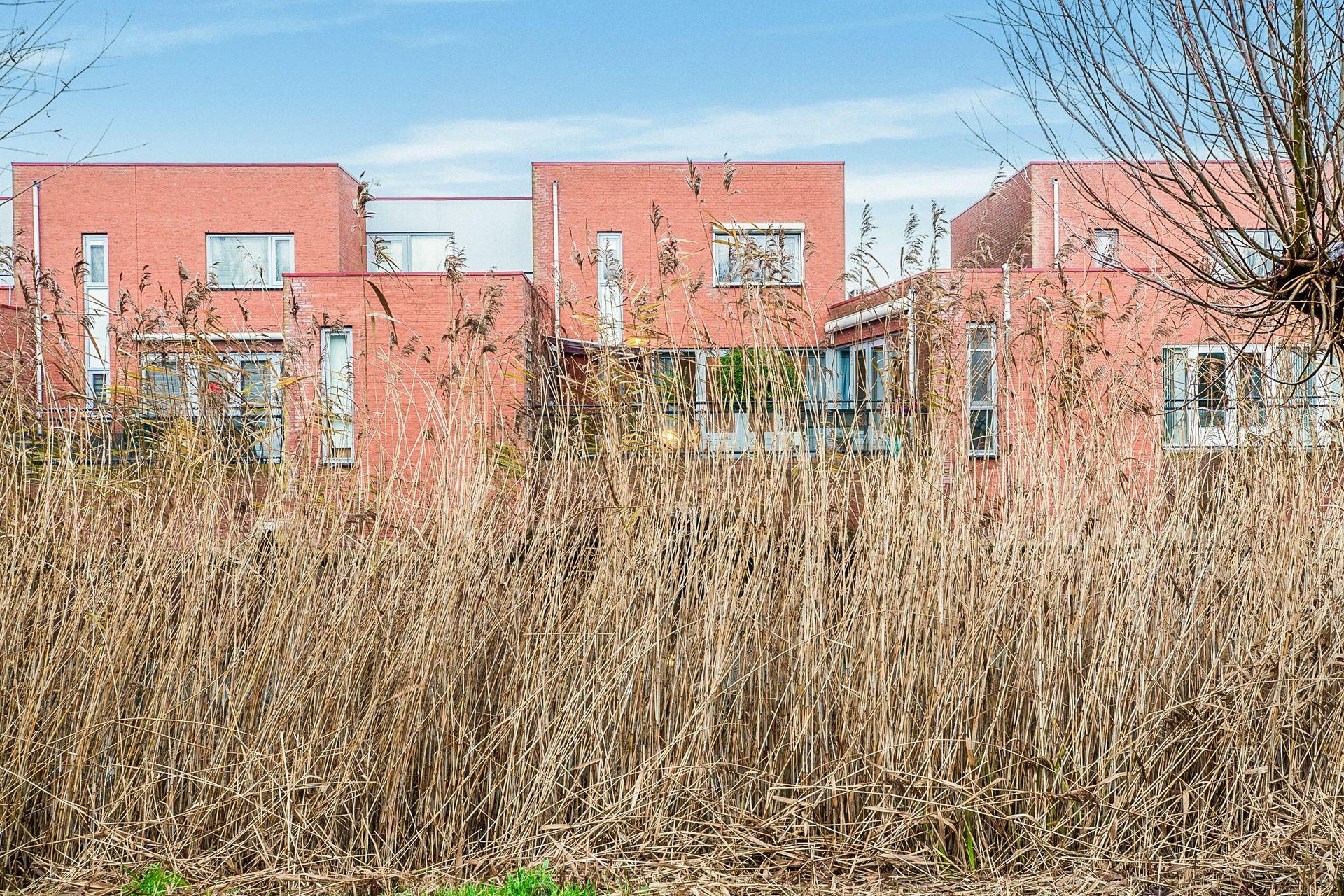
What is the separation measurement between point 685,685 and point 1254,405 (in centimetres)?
212

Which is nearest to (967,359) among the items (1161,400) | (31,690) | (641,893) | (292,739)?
(1161,400)

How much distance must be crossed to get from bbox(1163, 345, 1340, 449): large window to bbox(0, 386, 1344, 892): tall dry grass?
12.8 inches

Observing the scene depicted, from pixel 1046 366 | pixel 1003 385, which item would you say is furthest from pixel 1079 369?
pixel 1003 385

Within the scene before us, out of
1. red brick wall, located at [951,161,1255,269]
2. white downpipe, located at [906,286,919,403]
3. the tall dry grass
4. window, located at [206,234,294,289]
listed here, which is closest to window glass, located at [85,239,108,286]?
window, located at [206,234,294,289]

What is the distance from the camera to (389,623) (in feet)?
10.0

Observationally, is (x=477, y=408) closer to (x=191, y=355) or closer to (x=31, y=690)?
(x=191, y=355)

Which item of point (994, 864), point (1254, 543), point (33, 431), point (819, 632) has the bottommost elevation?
point (994, 864)

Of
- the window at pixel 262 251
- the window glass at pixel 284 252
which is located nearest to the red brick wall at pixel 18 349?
the window at pixel 262 251

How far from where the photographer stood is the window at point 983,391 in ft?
11.2

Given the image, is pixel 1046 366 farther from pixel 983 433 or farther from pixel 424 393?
pixel 424 393

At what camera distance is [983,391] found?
3678 mm

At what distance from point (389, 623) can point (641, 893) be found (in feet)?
3.38

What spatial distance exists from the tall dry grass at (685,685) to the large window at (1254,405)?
32cm

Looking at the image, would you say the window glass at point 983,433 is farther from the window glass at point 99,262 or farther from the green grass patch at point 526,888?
the window glass at point 99,262
